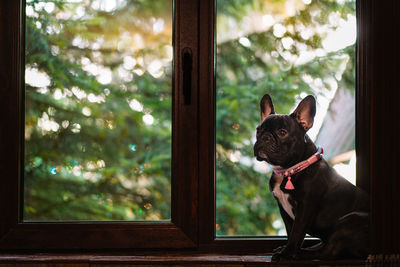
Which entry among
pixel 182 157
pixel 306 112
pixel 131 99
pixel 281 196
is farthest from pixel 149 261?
pixel 306 112

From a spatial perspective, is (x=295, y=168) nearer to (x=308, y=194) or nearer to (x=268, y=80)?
(x=308, y=194)

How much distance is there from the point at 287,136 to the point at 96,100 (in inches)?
28.2

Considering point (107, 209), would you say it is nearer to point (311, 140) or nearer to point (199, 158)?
point (199, 158)

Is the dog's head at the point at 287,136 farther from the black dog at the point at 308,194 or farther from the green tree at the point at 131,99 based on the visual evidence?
the green tree at the point at 131,99

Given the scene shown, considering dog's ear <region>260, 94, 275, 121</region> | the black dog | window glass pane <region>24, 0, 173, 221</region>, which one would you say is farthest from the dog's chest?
window glass pane <region>24, 0, 173, 221</region>

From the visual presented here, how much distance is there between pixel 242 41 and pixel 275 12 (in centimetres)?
16

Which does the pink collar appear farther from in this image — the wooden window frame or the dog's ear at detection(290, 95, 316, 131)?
the wooden window frame

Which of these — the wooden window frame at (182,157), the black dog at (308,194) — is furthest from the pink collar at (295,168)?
the wooden window frame at (182,157)

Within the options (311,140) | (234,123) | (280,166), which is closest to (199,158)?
(234,123)

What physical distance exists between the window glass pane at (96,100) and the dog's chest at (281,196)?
1.32ft

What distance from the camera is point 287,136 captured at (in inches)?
58.9

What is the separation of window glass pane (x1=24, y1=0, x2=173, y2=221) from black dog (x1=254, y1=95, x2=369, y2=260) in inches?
16.2

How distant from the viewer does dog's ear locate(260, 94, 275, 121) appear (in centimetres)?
155

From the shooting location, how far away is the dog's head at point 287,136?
4.90 feet
